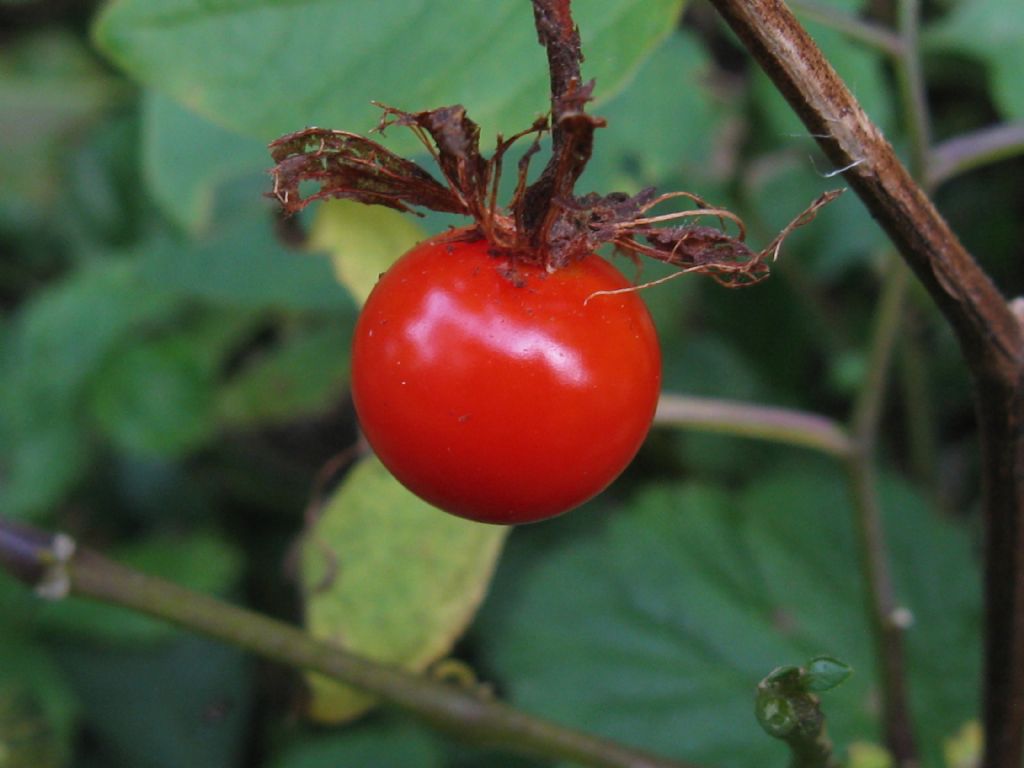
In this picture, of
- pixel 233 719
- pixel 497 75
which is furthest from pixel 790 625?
pixel 497 75

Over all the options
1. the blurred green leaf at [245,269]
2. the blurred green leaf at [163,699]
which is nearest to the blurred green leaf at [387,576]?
the blurred green leaf at [245,269]

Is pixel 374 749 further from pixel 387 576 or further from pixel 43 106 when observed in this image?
pixel 43 106

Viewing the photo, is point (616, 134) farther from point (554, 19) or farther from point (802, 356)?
point (554, 19)

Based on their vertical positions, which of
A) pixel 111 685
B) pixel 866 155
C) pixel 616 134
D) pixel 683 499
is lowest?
pixel 683 499

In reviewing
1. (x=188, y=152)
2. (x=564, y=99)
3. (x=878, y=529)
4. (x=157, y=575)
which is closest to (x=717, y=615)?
(x=878, y=529)

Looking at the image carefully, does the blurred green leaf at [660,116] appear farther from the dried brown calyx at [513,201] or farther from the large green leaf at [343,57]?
the dried brown calyx at [513,201]

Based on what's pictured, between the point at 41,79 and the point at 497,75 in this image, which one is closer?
the point at 497,75

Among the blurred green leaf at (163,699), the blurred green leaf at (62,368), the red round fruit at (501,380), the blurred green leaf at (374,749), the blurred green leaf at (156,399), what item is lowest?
the blurred green leaf at (374,749)
